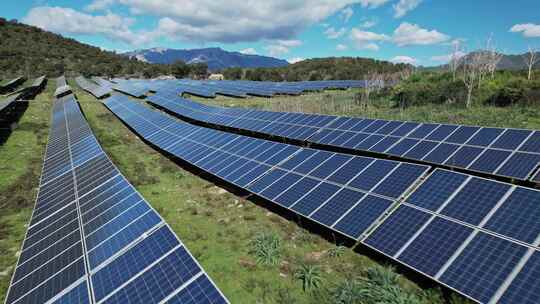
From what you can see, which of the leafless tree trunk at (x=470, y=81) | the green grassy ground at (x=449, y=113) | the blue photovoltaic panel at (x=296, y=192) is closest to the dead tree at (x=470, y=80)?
the leafless tree trunk at (x=470, y=81)

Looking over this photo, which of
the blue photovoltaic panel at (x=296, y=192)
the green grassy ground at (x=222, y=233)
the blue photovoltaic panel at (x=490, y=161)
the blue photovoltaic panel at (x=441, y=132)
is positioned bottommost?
the green grassy ground at (x=222, y=233)

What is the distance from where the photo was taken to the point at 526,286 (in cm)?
738

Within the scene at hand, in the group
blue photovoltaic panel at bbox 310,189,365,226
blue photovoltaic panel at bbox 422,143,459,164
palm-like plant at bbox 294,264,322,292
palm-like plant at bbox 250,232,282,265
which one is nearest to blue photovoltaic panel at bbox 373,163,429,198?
blue photovoltaic panel at bbox 310,189,365,226

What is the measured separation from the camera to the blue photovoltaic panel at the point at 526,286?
7.13 meters

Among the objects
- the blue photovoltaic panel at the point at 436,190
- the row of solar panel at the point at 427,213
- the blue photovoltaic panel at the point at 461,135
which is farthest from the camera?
the blue photovoltaic panel at the point at 461,135

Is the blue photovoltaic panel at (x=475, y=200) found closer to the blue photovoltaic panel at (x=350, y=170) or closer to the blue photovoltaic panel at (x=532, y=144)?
the blue photovoltaic panel at (x=350, y=170)

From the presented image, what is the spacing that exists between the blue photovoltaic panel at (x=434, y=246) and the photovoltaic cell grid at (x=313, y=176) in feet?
5.35

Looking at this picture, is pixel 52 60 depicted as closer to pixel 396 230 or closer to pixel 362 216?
pixel 362 216

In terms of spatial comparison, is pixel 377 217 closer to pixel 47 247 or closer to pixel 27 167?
pixel 47 247

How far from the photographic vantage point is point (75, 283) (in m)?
7.81

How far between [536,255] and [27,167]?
92.5 feet

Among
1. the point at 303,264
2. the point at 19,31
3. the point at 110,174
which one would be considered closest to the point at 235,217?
the point at 303,264

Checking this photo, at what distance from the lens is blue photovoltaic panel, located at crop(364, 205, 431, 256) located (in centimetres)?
990

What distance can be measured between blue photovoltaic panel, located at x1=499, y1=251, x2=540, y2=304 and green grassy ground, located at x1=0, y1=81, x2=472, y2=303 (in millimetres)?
1201
